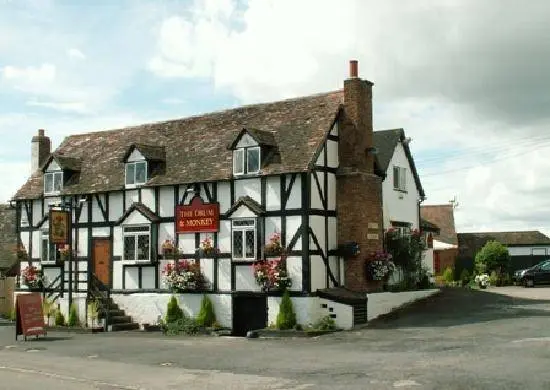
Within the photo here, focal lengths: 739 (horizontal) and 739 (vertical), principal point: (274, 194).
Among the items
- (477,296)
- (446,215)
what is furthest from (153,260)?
(446,215)

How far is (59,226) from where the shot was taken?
29.5 metres

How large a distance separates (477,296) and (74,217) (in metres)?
17.4

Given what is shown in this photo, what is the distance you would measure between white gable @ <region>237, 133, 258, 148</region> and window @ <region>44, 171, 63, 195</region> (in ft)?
31.7

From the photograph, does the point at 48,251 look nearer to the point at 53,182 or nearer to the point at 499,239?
the point at 53,182

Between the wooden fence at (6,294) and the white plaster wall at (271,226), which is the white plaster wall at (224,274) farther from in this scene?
the wooden fence at (6,294)

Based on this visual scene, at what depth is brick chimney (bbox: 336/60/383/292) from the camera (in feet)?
85.6

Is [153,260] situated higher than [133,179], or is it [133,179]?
[133,179]

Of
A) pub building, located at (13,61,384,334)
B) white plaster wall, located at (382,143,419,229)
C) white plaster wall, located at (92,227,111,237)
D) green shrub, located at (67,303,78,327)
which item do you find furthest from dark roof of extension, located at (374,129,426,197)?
green shrub, located at (67,303,78,327)

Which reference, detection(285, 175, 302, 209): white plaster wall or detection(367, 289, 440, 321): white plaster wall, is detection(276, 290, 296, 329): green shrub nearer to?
detection(367, 289, 440, 321): white plaster wall

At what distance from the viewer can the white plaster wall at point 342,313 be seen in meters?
24.6

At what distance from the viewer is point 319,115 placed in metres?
27.1

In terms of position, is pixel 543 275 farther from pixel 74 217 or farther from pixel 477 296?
pixel 74 217

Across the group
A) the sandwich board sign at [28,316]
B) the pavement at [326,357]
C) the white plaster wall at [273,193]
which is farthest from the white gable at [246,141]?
the sandwich board sign at [28,316]

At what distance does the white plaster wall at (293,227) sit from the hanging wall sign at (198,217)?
3056 millimetres
